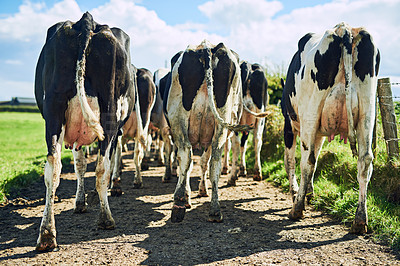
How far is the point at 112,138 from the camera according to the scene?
482 cm

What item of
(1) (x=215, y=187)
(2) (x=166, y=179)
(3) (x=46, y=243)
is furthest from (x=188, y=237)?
(2) (x=166, y=179)

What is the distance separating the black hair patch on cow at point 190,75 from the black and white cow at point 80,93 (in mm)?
852

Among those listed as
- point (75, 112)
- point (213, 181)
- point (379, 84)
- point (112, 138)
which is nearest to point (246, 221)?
point (213, 181)

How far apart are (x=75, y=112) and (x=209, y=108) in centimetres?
203

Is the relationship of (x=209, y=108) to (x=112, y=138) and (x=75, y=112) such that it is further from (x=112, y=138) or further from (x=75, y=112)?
(x=75, y=112)

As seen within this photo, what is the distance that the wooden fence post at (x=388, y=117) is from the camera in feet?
20.4

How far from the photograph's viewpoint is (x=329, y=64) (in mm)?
4758

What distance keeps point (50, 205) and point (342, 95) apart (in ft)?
13.1

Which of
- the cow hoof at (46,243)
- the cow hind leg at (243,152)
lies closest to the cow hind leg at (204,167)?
the cow hind leg at (243,152)

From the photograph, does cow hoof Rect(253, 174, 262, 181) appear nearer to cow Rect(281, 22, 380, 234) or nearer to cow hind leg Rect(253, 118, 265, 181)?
cow hind leg Rect(253, 118, 265, 181)

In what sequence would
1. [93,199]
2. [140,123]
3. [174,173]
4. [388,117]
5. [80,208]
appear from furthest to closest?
[174,173] → [140,123] → [388,117] → [93,199] → [80,208]

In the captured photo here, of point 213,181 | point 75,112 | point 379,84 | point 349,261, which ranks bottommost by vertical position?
point 349,261

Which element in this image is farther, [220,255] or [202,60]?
[202,60]

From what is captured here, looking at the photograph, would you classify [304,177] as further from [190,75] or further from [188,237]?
[190,75]
